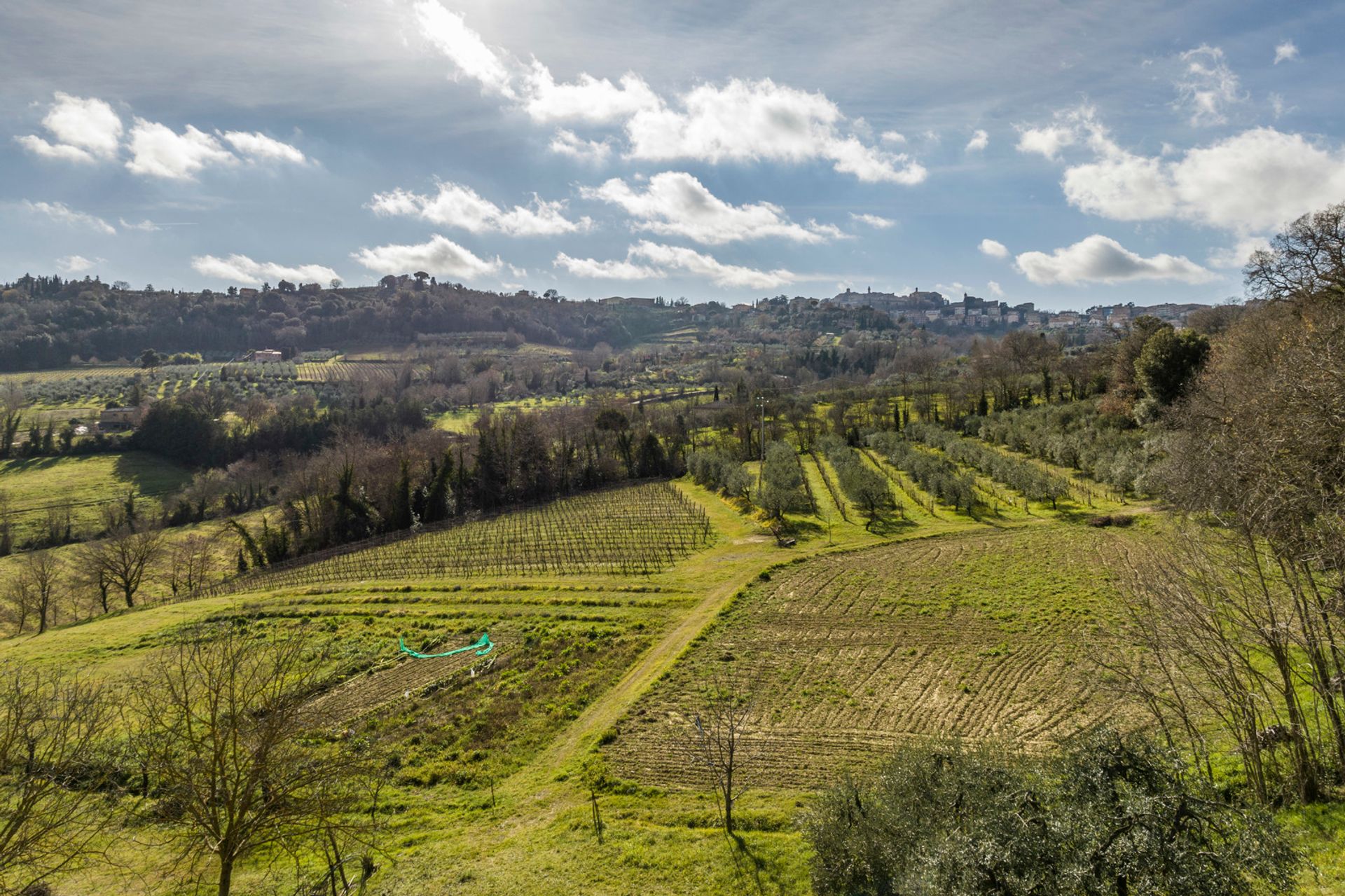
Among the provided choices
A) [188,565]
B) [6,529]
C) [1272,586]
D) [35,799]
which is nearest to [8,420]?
[6,529]

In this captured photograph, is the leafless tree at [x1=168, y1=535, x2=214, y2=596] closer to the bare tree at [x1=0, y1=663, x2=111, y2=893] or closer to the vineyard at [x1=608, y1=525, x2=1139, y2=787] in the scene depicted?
the bare tree at [x1=0, y1=663, x2=111, y2=893]

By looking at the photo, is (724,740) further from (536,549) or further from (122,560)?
(122,560)

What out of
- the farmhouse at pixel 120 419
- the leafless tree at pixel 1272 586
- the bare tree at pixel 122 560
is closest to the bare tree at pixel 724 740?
the leafless tree at pixel 1272 586

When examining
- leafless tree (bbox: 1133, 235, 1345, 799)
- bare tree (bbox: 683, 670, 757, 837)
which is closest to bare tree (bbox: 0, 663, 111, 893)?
bare tree (bbox: 683, 670, 757, 837)

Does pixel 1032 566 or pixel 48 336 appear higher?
pixel 48 336

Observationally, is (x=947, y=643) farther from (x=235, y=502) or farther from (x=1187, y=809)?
(x=235, y=502)

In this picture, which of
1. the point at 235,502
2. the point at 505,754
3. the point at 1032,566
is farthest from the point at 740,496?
the point at 235,502
